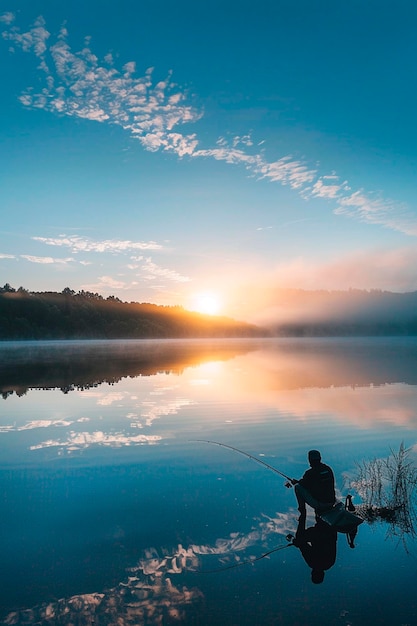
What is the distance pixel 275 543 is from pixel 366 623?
3148 millimetres

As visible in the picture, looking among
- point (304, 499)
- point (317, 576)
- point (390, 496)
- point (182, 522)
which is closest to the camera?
point (317, 576)

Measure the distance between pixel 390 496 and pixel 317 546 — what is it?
456 cm

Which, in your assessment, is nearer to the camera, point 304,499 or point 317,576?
point 317,576

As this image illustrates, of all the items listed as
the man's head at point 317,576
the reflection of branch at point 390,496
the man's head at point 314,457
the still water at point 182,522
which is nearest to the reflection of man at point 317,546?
the man's head at point 317,576

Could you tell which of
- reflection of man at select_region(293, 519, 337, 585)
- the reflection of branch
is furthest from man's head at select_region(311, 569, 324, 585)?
the reflection of branch

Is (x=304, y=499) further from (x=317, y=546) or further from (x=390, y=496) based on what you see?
(x=390, y=496)

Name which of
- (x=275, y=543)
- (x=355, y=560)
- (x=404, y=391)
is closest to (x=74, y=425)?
(x=275, y=543)

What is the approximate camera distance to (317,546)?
10.7 meters

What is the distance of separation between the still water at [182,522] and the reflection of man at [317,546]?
19cm

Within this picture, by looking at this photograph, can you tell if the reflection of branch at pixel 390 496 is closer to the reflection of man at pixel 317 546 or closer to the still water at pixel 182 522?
the still water at pixel 182 522

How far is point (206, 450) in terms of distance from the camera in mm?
19781

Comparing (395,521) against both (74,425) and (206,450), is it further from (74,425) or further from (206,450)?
(74,425)

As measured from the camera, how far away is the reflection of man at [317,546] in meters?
9.73

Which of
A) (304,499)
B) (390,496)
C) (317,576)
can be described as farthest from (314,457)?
(390,496)
